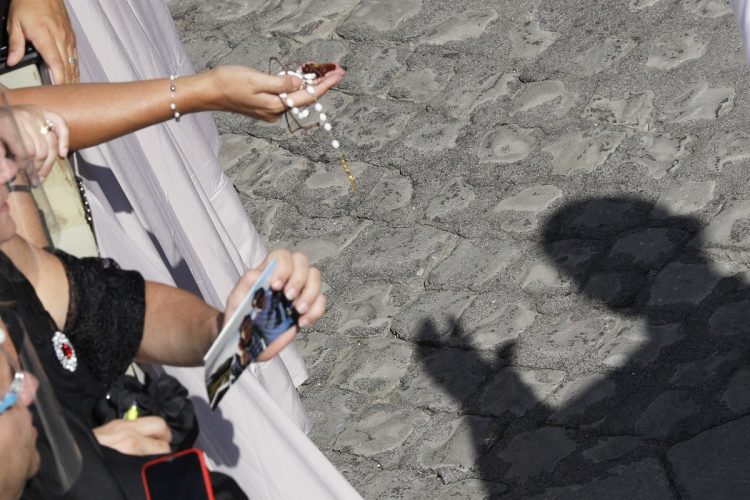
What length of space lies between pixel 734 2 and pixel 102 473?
134cm

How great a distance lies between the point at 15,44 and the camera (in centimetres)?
268

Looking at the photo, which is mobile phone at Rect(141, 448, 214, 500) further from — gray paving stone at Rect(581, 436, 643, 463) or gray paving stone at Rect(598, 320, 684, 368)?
gray paving stone at Rect(598, 320, 684, 368)

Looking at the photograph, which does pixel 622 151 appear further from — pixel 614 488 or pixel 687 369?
pixel 614 488

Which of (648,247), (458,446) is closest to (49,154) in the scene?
(458,446)

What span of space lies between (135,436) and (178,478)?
149 millimetres

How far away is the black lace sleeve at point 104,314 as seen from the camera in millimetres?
2043

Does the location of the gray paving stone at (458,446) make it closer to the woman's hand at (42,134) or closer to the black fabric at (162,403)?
the black fabric at (162,403)

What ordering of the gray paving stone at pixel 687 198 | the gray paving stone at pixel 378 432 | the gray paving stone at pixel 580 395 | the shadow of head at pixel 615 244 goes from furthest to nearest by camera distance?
1. the gray paving stone at pixel 687 198
2. the shadow of head at pixel 615 244
3. the gray paving stone at pixel 378 432
4. the gray paving stone at pixel 580 395

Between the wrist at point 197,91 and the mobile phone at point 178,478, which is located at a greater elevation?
the wrist at point 197,91

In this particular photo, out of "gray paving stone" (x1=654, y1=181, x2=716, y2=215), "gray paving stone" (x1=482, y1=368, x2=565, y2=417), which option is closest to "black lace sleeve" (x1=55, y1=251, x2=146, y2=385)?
"gray paving stone" (x1=482, y1=368, x2=565, y2=417)

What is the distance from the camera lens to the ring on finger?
2121 millimetres

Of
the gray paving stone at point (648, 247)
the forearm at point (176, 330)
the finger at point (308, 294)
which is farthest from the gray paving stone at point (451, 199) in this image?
the finger at point (308, 294)

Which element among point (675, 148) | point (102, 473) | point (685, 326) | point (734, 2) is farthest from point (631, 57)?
point (102, 473)

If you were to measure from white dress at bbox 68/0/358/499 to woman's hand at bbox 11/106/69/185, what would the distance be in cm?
19
